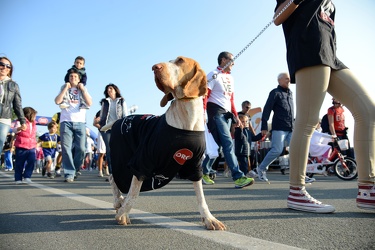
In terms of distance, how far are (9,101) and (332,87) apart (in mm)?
4468

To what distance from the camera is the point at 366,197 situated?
8.77ft


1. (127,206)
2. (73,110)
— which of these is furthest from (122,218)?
(73,110)

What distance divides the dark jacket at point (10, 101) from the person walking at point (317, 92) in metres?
4.02

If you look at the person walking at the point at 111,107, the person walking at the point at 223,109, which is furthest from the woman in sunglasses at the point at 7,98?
the person walking at the point at 223,109

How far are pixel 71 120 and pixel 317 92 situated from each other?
18.0ft

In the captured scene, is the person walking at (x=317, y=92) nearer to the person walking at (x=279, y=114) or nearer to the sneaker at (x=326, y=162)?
the person walking at (x=279, y=114)

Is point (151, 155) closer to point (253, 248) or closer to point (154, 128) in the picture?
point (154, 128)

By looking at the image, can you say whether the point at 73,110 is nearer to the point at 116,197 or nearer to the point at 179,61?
the point at 116,197

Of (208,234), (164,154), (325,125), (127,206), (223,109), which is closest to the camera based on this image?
(208,234)

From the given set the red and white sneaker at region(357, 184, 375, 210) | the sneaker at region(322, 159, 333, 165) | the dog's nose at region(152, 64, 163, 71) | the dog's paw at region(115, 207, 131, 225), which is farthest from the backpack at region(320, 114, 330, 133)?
the dog's paw at region(115, 207, 131, 225)

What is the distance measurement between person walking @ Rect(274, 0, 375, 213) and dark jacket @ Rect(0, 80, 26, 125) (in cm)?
402

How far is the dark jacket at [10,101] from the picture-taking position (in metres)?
4.75

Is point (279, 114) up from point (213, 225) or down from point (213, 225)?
up

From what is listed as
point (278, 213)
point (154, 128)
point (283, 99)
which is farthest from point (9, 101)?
point (283, 99)
